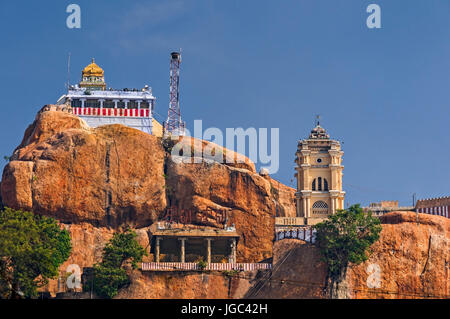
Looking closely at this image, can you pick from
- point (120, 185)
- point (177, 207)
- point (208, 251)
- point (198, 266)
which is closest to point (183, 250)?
point (208, 251)

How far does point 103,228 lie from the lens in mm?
129500

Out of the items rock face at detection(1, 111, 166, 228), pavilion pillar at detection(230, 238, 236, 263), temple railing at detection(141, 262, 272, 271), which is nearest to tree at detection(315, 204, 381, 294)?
temple railing at detection(141, 262, 272, 271)

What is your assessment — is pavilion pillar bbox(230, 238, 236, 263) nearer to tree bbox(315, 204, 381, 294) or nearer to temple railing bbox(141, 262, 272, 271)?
temple railing bbox(141, 262, 272, 271)

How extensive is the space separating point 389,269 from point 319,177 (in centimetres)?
3103

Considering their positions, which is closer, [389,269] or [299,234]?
[389,269]

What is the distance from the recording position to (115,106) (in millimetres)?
152125

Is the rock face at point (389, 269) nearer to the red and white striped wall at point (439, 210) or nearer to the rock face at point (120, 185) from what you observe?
the rock face at point (120, 185)

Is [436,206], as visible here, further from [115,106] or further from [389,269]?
[115,106]

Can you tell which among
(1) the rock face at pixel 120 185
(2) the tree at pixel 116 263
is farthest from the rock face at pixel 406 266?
(2) the tree at pixel 116 263

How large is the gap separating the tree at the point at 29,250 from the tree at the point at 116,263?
5916 millimetres

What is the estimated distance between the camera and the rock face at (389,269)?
120 m
